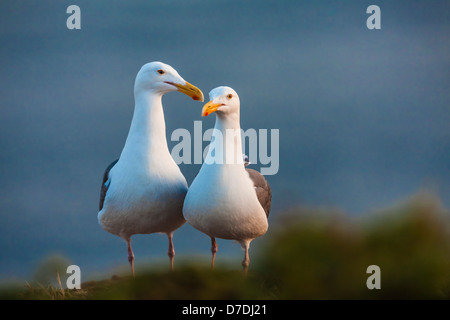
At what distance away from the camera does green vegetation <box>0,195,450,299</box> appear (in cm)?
404

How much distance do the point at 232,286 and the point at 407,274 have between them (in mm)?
1119

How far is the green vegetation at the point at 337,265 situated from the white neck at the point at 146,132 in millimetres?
1575

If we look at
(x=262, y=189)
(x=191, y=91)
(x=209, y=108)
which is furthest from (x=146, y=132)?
(x=262, y=189)

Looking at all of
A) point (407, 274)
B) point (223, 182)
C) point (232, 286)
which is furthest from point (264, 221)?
point (407, 274)

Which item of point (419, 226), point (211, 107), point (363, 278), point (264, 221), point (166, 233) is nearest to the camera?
point (363, 278)

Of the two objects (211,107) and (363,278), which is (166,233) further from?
(363,278)

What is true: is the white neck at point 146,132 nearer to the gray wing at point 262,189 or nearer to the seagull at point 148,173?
the seagull at point 148,173

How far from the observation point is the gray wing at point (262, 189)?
5.82m

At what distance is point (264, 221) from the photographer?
5.73 m

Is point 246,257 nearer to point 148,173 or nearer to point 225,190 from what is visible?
point 225,190

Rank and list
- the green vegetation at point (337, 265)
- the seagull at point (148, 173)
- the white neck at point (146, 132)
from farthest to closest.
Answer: the white neck at point (146, 132), the seagull at point (148, 173), the green vegetation at point (337, 265)

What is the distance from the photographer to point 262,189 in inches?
232

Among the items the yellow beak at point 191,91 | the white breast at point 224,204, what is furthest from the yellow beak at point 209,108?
the white breast at point 224,204

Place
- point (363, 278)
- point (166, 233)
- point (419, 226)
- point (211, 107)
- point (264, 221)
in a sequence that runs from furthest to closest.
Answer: point (166, 233), point (264, 221), point (211, 107), point (419, 226), point (363, 278)
